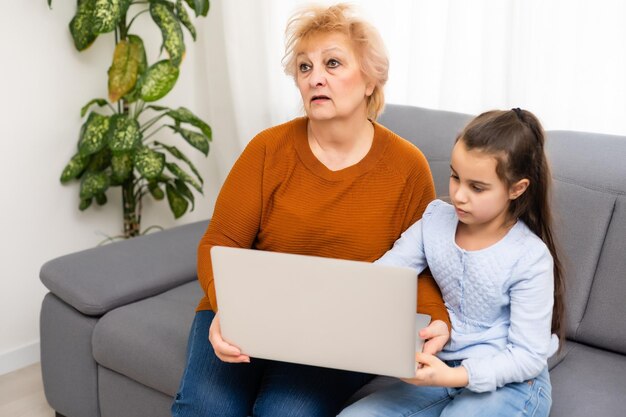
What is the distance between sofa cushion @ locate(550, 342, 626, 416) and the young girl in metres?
0.15

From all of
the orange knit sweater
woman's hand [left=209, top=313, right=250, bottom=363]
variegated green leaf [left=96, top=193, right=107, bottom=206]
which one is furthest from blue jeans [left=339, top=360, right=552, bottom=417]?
variegated green leaf [left=96, top=193, right=107, bottom=206]

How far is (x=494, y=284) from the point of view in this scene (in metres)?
1.40

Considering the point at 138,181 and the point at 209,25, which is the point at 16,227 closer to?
the point at 138,181

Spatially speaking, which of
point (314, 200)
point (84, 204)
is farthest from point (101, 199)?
point (314, 200)

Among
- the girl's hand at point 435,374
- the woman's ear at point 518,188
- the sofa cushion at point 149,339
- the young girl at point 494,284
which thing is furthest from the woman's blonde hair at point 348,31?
the sofa cushion at point 149,339

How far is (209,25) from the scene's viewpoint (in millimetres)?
A: 3043

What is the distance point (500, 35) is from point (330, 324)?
126 cm

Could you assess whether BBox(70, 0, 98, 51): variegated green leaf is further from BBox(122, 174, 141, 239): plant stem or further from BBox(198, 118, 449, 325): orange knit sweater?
BBox(198, 118, 449, 325): orange knit sweater

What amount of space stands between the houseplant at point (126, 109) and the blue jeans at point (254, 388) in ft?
3.77

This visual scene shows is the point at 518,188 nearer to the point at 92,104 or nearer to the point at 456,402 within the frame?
the point at 456,402

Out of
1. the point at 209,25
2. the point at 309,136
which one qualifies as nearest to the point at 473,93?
the point at 309,136

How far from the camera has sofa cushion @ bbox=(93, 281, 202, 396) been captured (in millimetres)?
1860

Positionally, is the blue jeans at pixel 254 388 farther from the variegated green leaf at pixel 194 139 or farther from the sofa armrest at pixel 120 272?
the variegated green leaf at pixel 194 139

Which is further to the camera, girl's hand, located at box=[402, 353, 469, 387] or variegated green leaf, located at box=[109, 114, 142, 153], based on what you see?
variegated green leaf, located at box=[109, 114, 142, 153]
